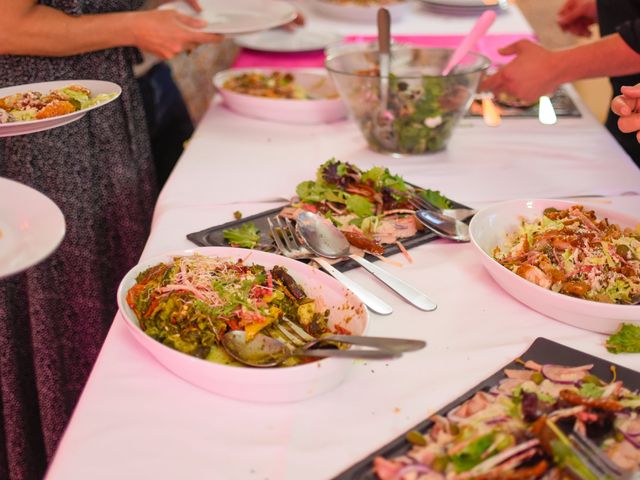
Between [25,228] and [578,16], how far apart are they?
205 cm

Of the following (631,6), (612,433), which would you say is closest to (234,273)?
(612,433)

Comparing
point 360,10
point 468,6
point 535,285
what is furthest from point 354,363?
point 468,6

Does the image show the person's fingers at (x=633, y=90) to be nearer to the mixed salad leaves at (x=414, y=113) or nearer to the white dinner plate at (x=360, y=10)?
the mixed salad leaves at (x=414, y=113)

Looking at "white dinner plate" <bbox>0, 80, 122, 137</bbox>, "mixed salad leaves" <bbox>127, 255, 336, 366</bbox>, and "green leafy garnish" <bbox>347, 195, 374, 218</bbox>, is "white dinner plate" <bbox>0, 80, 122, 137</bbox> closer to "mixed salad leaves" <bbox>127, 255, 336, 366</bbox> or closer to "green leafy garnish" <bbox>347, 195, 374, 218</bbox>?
"mixed salad leaves" <bbox>127, 255, 336, 366</bbox>

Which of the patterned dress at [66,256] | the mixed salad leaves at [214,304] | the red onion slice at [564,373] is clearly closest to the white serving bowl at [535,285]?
the red onion slice at [564,373]

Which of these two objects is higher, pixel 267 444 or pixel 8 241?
pixel 8 241

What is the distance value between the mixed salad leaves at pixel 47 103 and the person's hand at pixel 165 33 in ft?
1.00

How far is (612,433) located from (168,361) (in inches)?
22.3

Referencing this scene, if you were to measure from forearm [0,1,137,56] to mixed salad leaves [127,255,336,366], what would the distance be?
0.73m

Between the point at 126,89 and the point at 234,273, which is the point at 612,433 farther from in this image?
the point at 126,89

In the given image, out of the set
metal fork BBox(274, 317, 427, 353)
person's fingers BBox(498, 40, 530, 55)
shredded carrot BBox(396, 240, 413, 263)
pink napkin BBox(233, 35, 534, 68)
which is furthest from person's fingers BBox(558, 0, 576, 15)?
metal fork BBox(274, 317, 427, 353)

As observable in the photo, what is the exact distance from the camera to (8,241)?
0.87 metres

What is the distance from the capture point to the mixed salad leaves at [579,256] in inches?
43.7

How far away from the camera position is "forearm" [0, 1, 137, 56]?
59.0 inches
